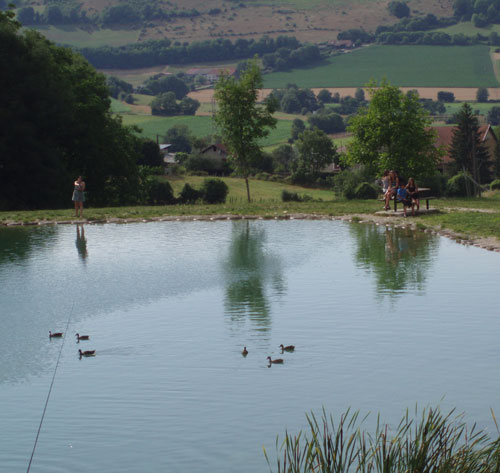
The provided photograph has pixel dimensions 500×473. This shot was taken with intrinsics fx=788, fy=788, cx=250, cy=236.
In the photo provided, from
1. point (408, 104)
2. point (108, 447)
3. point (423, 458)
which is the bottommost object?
point (108, 447)

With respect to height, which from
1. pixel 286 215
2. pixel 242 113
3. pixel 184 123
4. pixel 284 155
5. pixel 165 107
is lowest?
pixel 286 215

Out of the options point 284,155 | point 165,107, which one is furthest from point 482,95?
point 165,107

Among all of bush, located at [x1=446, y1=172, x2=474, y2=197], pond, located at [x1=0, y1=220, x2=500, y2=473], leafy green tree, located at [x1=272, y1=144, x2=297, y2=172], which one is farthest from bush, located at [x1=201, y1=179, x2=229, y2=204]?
leafy green tree, located at [x1=272, y1=144, x2=297, y2=172]

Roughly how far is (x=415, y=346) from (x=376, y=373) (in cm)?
177

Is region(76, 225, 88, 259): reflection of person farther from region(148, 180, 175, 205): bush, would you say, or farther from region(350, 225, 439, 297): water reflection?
region(148, 180, 175, 205): bush

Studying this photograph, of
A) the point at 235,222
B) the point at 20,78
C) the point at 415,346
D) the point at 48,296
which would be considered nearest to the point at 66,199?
the point at 20,78

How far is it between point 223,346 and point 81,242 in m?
15.0

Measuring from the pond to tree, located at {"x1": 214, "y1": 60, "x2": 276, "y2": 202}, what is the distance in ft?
74.9

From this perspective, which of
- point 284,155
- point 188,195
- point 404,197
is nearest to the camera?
point 404,197

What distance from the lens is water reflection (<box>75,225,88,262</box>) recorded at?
25866mm

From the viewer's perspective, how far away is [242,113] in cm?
4806

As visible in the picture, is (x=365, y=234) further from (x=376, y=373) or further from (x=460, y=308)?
(x=376, y=373)

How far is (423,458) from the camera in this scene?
6.73m

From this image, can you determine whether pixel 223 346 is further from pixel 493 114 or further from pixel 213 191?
pixel 493 114
